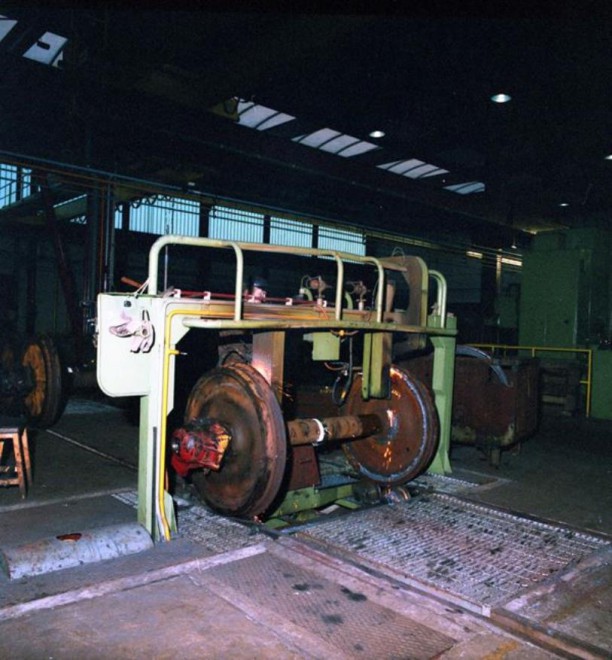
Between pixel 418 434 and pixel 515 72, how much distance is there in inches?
208

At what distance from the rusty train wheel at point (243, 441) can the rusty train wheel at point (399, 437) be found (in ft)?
5.41

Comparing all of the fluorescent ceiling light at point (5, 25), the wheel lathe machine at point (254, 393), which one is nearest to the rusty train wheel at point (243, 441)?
the wheel lathe machine at point (254, 393)

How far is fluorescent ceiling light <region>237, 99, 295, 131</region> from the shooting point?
363 inches

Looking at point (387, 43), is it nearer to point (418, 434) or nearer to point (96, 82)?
point (96, 82)

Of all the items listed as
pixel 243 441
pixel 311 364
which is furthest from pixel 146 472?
pixel 311 364

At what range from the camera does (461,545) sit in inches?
161

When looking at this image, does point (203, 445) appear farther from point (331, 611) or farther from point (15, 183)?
point (15, 183)

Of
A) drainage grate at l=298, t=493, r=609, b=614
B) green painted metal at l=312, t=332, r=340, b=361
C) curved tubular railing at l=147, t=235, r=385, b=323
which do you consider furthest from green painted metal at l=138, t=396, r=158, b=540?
green painted metal at l=312, t=332, r=340, b=361

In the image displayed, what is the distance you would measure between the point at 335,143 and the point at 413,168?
6.79ft

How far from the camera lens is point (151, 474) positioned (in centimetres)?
390

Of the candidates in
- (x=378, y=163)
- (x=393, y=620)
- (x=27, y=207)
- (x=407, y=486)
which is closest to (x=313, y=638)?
(x=393, y=620)

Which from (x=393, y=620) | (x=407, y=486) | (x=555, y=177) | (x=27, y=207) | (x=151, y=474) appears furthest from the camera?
(x=27, y=207)

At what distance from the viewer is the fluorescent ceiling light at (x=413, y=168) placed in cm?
1150

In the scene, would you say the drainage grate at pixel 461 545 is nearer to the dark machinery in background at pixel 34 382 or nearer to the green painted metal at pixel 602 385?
the dark machinery in background at pixel 34 382
